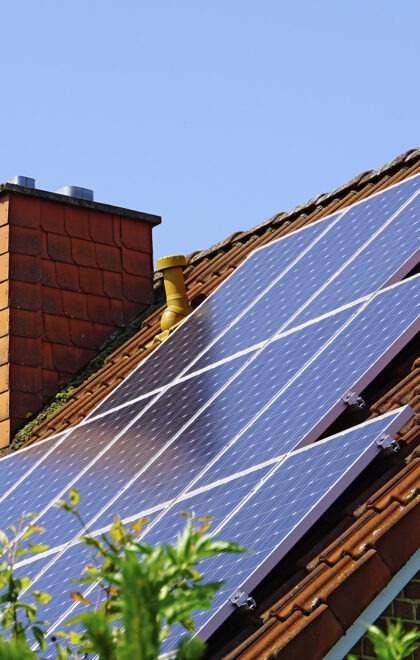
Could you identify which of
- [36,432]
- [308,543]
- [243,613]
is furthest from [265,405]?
[36,432]

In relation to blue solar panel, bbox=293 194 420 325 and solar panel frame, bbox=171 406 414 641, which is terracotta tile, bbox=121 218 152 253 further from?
solar panel frame, bbox=171 406 414 641

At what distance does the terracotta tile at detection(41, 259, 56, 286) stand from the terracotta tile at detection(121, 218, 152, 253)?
1.22 m

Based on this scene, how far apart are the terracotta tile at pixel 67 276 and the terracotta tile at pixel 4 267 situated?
0.67m

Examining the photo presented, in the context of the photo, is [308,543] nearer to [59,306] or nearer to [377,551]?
[377,551]

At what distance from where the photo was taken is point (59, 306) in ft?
46.6

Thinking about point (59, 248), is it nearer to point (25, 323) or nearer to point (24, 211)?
point (24, 211)

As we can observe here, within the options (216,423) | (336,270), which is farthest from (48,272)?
(216,423)

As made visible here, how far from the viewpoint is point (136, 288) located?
1505 cm

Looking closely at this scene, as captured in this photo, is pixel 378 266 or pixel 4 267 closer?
pixel 378 266

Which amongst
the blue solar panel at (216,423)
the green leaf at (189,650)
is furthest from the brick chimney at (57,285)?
the green leaf at (189,650)

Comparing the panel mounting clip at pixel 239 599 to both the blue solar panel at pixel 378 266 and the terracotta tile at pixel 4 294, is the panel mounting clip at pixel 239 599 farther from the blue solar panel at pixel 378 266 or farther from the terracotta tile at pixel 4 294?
the terracotta tile at pixel 4 294

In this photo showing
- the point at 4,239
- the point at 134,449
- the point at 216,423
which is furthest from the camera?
the point at 4,239

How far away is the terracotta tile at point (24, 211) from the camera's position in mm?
13969

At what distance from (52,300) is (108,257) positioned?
41.7 inches
